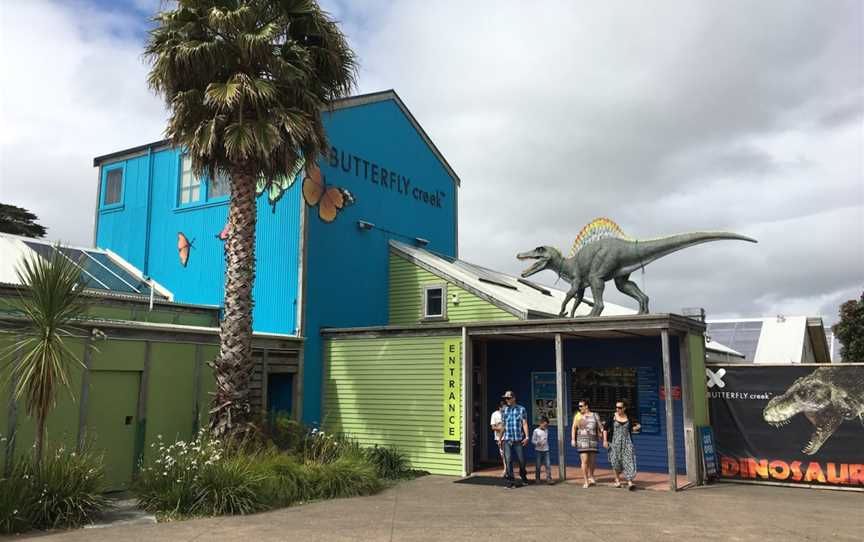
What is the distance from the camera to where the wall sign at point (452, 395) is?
14.3 m

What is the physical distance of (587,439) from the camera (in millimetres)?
12773

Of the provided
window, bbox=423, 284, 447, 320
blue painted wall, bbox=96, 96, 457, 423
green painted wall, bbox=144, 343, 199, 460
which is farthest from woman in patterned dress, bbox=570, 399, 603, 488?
green painted wall, bbox=144, 343, 199, 460

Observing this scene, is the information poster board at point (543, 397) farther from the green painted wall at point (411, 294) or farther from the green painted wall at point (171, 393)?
the green painted wall at point (171, 393)

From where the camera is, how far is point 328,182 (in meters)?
17.3

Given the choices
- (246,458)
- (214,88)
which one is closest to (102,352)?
(246,458)

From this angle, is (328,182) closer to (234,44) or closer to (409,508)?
(234,44)

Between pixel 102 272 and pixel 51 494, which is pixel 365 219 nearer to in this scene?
pixel 102 272

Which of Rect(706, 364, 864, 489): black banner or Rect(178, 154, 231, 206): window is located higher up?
Rect(178, 154, 231, 206): window

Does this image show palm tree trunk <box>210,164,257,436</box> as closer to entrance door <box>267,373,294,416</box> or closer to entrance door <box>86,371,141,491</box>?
entrance door <box>86,371,141,491</box>

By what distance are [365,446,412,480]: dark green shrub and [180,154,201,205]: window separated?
8898 mm

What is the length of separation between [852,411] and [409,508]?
28.4 feet

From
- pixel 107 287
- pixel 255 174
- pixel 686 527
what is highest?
pixel 255 174

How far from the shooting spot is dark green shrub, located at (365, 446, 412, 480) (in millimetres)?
13680

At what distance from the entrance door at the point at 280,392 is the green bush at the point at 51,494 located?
6.24 m
